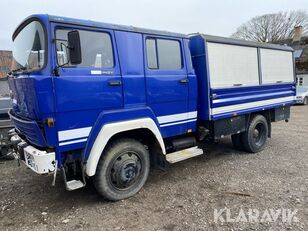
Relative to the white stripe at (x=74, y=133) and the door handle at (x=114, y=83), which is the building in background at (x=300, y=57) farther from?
the white stripe at (x=74, y=133)

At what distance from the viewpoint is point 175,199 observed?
3.84m

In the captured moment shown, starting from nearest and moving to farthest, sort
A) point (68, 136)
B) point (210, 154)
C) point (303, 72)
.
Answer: point (68, 136), point (210, 154), point (303, 72)

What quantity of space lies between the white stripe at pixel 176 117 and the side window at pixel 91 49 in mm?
1225

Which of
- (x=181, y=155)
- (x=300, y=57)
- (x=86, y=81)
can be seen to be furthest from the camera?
(x=300, y=57)

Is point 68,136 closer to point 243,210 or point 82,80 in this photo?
point 82,80

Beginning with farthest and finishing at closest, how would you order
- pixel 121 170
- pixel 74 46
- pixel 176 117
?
pixel 176 117 < pixel 121 170 < pixel 74 46

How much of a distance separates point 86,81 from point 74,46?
0.47 m

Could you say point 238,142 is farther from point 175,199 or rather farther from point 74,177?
point 74,177

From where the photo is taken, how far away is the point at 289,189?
408cm

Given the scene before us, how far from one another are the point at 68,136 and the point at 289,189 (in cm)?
351

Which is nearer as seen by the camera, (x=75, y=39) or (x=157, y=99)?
(x=75, y=39)

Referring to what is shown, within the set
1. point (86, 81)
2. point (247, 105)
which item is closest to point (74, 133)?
point (86, 81)

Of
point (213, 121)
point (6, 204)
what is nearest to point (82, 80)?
point (6, 204)

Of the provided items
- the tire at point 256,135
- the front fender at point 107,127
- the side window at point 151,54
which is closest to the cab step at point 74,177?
the front fender at point 107,127
